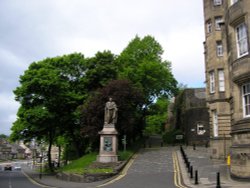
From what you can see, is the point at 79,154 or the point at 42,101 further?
the point at 79,154

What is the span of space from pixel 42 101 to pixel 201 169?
71.0 ft

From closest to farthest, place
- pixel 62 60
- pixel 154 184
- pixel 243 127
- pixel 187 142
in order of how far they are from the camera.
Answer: pixel 243 127, pixel 154 184, pixel 62 60, pixel 187 142

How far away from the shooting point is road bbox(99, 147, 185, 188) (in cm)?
1933

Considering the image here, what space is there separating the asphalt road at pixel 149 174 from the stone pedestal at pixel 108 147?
1.91 meters

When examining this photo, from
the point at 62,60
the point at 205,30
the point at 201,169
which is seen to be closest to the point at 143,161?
the point at 201,169

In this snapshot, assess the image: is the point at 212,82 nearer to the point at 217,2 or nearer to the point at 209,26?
the point at 209,26

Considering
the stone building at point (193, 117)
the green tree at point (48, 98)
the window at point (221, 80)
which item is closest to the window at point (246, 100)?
the window at point (221, 80)

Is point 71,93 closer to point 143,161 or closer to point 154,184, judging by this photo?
point 143,161

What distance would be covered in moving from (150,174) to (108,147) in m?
6.62

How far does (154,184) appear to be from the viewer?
19.1 meters

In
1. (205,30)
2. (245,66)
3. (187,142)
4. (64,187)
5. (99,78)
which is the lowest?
(64,187)

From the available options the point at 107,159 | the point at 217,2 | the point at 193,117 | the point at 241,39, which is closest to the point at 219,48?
the point at 217,2

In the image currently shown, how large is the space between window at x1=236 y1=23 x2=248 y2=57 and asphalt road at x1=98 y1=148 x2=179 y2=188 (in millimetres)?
7823

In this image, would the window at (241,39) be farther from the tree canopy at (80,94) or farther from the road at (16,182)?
the tree canopy at (80,94)
